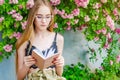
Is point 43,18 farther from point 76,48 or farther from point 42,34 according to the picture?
point 76,48

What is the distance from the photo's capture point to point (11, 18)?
4.93m

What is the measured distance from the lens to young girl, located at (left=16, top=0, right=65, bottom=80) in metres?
3.51

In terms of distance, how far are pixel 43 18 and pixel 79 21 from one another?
6.45 ft

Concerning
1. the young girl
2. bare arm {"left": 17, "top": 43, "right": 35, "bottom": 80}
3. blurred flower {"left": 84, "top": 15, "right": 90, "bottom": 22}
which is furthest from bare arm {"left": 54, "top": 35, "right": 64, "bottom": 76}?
blurred flower {"left": 84, "top": 15, "right": 90, "bottom": 22}

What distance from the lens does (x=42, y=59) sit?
10.6ft

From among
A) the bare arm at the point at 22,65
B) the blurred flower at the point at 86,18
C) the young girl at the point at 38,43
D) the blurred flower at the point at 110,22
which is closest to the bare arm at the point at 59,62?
the young girl at the point at 38,43

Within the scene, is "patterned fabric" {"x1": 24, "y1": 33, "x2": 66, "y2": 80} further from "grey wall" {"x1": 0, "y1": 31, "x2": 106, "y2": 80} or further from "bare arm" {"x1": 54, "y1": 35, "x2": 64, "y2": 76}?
"grey wall" {"x1": 0, "y1": 31, "x2": 106, "y2": 80}

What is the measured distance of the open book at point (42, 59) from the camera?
3.24 meters

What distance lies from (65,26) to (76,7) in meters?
0.35

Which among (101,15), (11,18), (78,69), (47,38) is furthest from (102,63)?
(47,38)

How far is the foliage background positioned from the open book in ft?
5.30

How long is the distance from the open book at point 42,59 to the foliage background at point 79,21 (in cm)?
161

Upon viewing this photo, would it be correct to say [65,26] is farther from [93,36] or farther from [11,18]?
[11,18]

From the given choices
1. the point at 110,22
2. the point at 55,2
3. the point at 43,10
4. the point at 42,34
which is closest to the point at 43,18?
the point at 43,10
